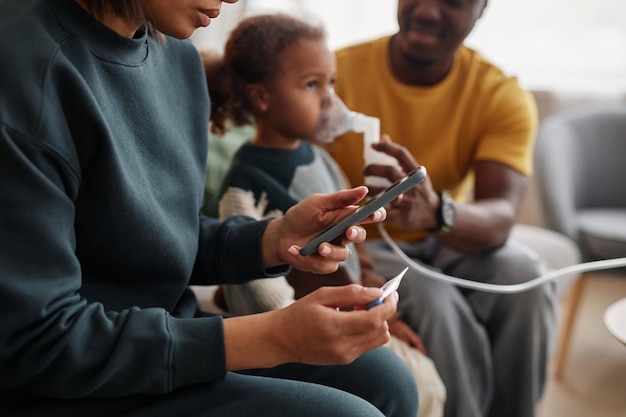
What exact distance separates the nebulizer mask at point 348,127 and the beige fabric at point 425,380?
1.02ft

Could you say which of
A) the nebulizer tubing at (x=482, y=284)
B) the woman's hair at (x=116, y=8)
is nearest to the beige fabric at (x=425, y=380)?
the nebulizer tubing at (x=482, y=284)

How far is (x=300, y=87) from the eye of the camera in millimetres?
1394

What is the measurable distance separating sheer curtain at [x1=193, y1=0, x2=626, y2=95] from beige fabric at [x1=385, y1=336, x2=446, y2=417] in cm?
180

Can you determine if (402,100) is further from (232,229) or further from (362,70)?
(232,229)

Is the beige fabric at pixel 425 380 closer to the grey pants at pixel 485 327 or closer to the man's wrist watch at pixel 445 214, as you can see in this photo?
the grey pants at pixel 485 327

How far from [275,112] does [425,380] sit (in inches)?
21.8

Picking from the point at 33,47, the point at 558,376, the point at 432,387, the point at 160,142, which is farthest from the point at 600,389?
the point at 33,47

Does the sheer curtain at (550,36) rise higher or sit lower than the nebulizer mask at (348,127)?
lower

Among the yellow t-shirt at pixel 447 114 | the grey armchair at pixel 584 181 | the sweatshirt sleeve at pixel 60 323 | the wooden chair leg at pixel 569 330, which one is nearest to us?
the sweatshirt sleeve at pixel 60 323

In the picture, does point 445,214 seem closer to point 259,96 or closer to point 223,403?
point 259,96

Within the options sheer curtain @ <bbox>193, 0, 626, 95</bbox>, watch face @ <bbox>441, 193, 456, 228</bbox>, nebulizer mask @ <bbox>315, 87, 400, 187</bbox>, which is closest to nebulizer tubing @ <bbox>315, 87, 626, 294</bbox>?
nebulizer mask @ <bbox>315, 87, 400, 187</bbox>

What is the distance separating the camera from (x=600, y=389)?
2107 millimetres

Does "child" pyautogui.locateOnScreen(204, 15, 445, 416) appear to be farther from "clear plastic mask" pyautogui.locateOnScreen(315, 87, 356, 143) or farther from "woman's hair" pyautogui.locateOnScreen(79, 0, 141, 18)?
"woman's hair" pyautogui.locateOnScreen(79, 0, 141, 18)

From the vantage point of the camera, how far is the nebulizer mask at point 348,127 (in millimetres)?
1432
